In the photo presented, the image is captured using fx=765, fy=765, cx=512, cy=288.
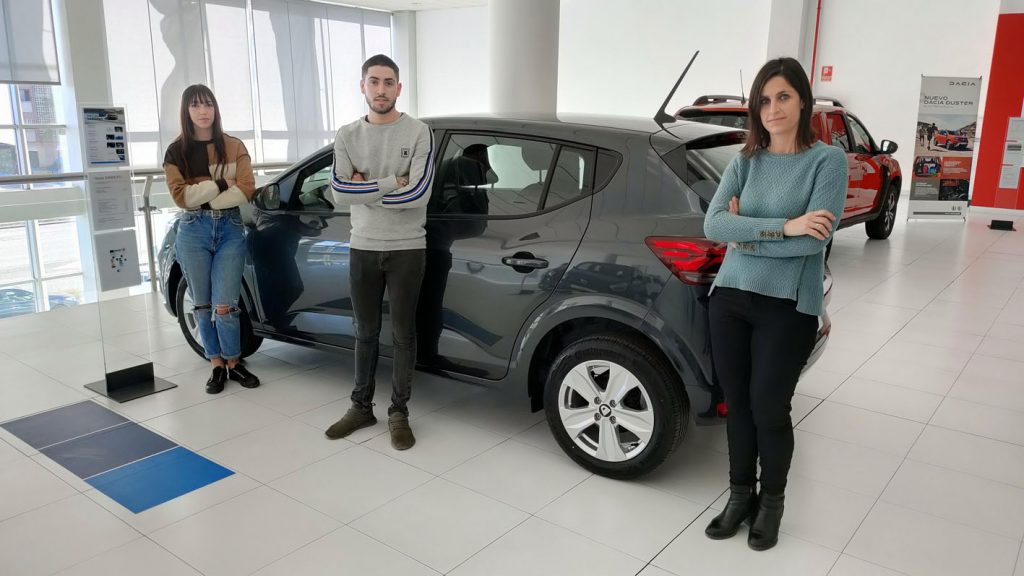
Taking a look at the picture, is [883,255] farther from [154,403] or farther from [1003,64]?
[154,403]

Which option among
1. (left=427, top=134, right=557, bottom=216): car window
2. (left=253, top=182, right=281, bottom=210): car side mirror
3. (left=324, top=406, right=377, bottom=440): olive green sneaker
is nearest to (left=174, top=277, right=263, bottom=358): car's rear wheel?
(left=253, top=182, right=281, bottom=210): car side mirror

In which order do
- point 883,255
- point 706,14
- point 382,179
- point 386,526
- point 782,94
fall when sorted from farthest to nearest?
point 706,14 < point 883,255 < point 382,179 < point 386,526 < point 782,94

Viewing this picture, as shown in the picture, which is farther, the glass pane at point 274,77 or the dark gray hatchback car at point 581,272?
the glass pane at point 274,77

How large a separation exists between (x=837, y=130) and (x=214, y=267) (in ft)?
20.0

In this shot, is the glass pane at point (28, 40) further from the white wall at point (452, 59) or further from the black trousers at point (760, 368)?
the black trousers at point (760, 368)

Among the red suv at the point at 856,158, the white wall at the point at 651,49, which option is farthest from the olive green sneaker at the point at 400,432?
the white wall at the point at 651,49

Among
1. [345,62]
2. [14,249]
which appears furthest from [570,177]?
[345,62]

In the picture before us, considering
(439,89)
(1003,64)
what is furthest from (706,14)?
(439,89)

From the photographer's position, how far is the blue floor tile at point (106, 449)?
126 inches

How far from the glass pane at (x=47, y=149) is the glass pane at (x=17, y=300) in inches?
277

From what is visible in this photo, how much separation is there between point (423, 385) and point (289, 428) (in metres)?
0.79

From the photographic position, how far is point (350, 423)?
3475 mm

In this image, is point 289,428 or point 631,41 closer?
point 289,428

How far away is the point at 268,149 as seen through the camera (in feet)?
53.9
